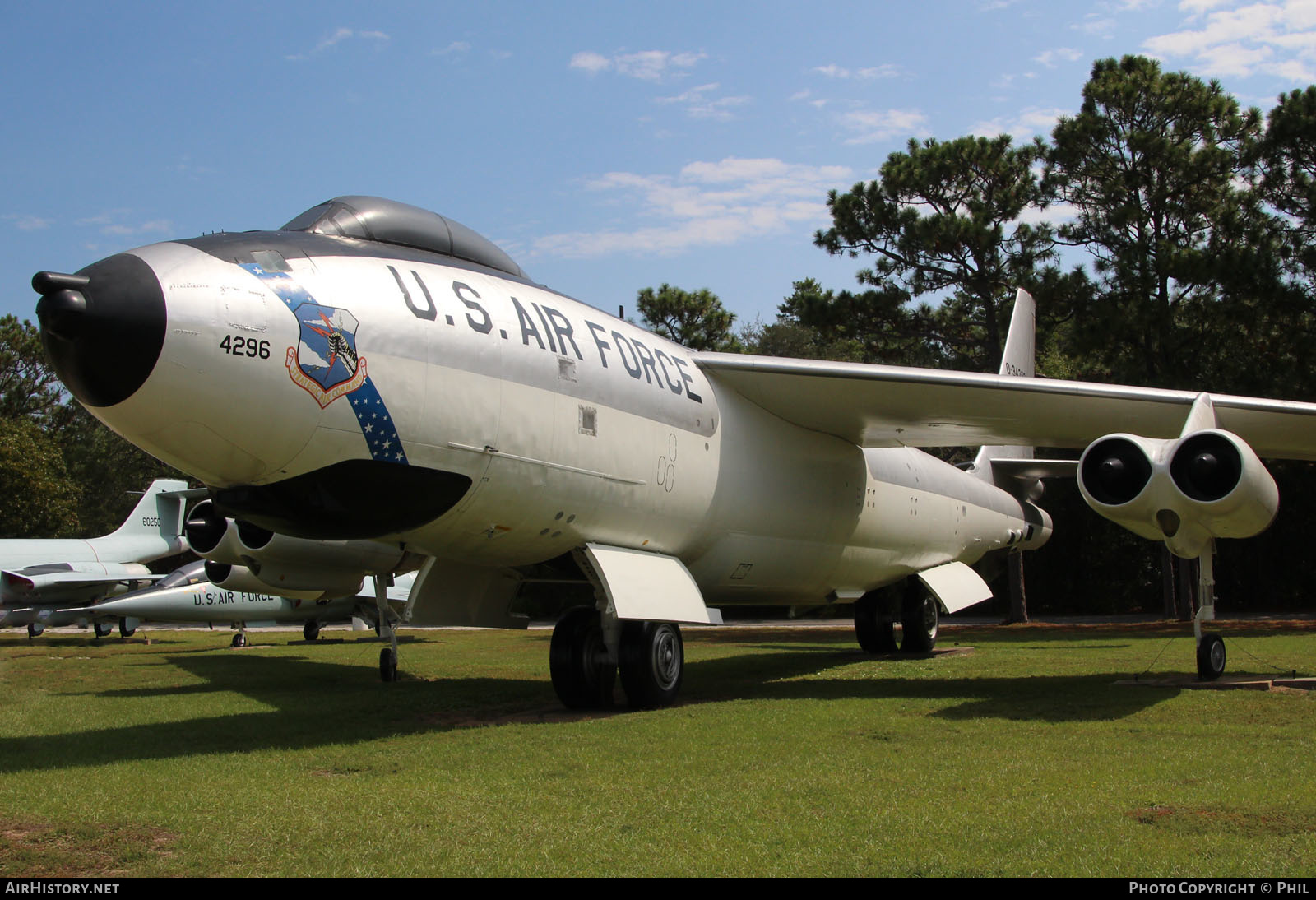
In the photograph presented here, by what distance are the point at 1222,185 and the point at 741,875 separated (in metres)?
24.8

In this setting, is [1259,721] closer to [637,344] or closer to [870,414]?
[870,414]

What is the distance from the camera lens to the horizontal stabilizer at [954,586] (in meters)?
14.4

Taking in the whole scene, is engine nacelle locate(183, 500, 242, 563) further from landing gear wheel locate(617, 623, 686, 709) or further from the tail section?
the tail section

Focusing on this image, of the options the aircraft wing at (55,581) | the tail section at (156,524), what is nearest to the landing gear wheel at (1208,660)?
the aircraft wing at (55,581)

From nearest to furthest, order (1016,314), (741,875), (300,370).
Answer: (741,875) < (300,370) < (1016,314)

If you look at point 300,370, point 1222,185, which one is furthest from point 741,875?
point 1222,185

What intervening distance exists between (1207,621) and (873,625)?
20.3 ft

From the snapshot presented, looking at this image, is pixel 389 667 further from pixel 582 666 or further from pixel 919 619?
pixel 919 619

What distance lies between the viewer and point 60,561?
28484 millimetres

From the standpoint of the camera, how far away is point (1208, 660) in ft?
32.6

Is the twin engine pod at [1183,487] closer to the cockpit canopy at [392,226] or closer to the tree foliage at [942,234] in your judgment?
the cockpit canopy at [392,226]

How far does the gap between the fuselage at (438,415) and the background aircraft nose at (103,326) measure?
0.07 m

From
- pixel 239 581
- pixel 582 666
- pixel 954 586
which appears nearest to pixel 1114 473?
pixel 582 666

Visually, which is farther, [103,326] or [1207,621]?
[1207,621]
